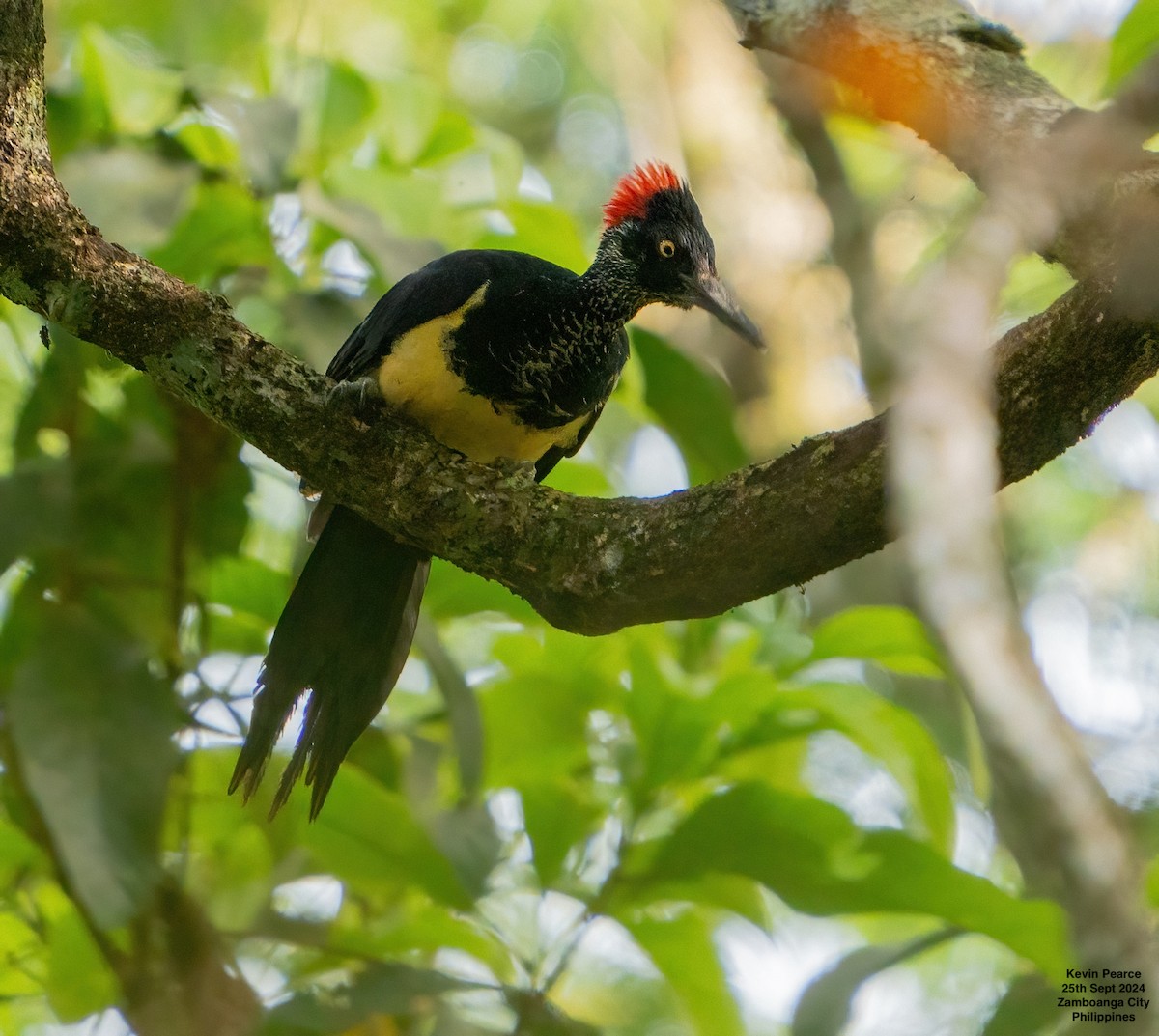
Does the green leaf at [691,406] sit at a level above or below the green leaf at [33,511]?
above

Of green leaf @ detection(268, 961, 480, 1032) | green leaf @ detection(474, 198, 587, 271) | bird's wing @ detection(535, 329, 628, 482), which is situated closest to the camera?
green leaf @ detection(268, 961, 480, 1032)

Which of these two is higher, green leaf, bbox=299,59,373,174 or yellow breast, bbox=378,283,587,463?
green leaf, bbox=299,59,373,174

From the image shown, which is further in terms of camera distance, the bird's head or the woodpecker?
the bird's head

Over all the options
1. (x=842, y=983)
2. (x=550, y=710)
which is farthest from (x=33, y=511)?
(x=842, y=983)

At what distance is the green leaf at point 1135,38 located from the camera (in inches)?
98.9

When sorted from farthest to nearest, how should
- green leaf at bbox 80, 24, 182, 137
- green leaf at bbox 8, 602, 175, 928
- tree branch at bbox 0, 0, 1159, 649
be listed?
1. green leaf at bbox 80, 24, 182, 137
2. green leaf at bbox 8, 602, 175, 928
3. tree branch at bbox 0, 0, 1159, 649

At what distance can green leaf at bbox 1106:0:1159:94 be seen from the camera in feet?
8.24

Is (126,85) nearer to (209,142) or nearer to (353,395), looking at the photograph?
(209,142)

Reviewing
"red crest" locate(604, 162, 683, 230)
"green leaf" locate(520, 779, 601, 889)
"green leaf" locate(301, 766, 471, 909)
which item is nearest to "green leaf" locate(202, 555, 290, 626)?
"green leaf" locate(301, 766, 471, 909)

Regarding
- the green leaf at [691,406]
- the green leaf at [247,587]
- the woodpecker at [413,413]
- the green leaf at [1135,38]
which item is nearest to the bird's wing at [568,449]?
the woodpecker at [413,413]

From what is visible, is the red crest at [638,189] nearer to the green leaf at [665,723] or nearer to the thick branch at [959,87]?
the thick branch at [959,87]

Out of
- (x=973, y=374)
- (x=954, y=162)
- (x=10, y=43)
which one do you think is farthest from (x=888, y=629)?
(x=10, y=43)

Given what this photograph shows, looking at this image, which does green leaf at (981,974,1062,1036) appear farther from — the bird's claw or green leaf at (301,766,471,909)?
the bird's claw

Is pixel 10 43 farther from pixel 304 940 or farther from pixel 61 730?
pixel 304 940
